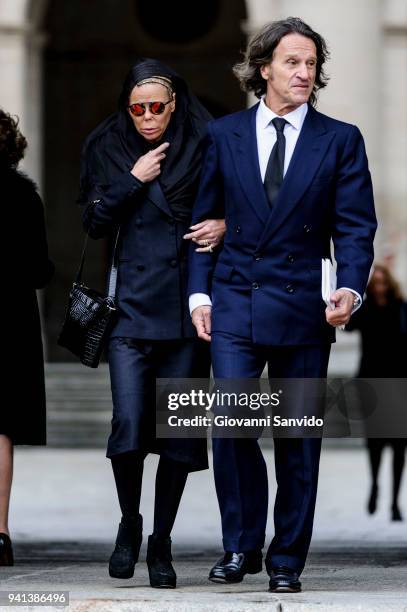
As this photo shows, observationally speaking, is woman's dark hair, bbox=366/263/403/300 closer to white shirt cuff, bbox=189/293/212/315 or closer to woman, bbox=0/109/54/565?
woman, bbox=0/109/54/565

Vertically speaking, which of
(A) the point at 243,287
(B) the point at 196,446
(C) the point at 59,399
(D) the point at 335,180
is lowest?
(C) the point at 59,399

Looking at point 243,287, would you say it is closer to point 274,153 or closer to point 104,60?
point 274,153

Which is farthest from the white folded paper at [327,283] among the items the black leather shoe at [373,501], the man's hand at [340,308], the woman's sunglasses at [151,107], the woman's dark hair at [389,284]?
the woman's dark hair at [389,284]

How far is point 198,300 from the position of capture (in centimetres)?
670

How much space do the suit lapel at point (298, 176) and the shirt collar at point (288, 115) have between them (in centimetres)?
8

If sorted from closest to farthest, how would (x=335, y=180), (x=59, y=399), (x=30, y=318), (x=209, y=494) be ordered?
(x=335, y=180)
(x=30, y=318)
(x=209, y=494)
(x=59, y=399)

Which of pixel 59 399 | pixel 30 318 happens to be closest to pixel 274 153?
pixel 30 318

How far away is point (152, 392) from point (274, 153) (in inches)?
40.7

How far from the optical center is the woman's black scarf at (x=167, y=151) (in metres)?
6.93

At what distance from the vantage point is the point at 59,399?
17.0 m

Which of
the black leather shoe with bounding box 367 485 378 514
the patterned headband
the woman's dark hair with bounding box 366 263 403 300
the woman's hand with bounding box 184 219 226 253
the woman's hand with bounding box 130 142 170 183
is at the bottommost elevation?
the black leather shoe with bounding box 367 485 378 514

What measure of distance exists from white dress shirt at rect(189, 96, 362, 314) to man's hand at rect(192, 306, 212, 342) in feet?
0.07

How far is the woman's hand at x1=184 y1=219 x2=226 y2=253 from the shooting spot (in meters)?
6.74

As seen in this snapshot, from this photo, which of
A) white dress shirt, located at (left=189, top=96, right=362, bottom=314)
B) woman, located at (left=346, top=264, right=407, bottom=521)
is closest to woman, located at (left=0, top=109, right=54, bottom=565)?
white dress shirt, located at (left=189, top=96, right=362, bottom=314)
